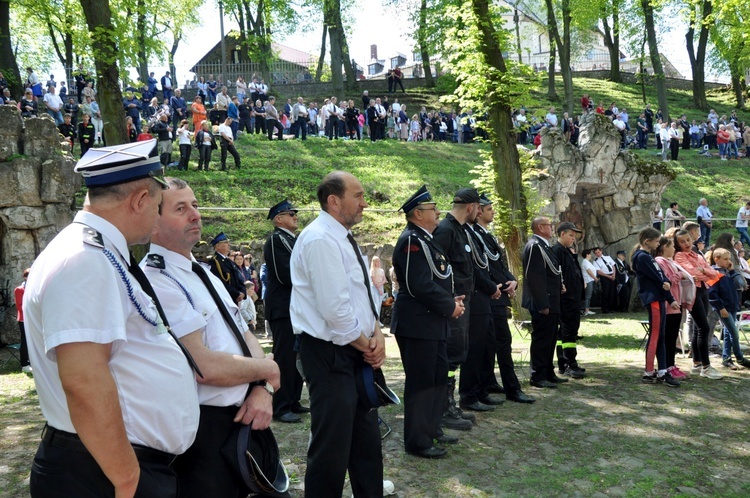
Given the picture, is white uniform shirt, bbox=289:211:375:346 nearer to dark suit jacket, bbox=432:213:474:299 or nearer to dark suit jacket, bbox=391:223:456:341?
dark suit jacket, bbox=391:223:456:341

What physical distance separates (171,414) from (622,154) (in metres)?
20.6

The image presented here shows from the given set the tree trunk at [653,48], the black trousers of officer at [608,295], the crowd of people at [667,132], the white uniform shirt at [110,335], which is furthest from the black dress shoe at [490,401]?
the tree trunk at [653,48]

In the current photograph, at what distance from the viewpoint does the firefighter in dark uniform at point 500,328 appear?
796cm

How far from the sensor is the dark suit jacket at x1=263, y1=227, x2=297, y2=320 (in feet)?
23.5

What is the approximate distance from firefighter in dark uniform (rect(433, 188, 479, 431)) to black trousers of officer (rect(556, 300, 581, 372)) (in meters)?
2.67

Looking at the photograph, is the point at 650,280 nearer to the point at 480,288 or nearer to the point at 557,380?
the point at 557,380

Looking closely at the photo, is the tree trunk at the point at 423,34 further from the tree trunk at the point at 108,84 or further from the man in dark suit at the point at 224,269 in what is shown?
the man in dark suit at the point at 224,269

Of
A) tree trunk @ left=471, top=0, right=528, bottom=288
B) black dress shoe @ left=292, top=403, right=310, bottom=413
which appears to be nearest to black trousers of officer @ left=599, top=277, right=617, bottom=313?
tree trunk @ left=471, top=0, right=528, bottom=288

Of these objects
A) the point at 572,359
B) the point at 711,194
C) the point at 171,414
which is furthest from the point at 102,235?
the point at 711,194

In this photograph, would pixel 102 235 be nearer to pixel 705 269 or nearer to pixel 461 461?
pixel 461 461

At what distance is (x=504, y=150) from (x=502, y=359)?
22.5ft

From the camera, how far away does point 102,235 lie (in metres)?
2.50

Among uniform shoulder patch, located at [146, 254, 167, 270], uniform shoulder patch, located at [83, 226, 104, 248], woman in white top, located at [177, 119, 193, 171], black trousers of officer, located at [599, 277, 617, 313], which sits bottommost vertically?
black trousers of officer, located at [599, 277, 617, 313]

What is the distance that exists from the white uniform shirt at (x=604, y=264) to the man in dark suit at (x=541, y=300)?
10337 mm
